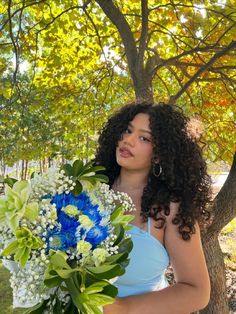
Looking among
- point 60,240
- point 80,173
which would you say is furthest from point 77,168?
point 60,240

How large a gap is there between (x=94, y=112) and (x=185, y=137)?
333 centimetres

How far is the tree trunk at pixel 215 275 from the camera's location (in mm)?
3227

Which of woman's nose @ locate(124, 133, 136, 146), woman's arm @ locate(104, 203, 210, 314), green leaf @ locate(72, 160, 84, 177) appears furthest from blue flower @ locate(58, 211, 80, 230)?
woman's nose @ locate(124, 133, 136, 146)

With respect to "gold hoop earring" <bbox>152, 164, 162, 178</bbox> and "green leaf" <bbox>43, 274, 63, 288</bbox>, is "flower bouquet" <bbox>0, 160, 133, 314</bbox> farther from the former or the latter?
"gold hoop earring" <bbox>152, 164, 162, 178</bbox>

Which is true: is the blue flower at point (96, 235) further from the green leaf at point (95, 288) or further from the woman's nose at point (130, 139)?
the woman's nose at point (130, 139)

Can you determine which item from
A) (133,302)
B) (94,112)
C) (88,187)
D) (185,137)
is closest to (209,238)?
(185,137)

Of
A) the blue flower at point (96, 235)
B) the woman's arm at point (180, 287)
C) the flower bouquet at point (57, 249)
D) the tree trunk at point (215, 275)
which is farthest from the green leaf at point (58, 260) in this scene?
the tree trunk at point (215, 275)

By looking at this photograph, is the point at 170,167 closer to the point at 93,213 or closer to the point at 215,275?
the point at 93,213

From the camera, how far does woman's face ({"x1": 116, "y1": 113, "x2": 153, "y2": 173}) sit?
183 centimetres

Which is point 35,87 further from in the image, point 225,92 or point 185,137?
point 185,137

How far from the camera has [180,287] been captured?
5.27 feet

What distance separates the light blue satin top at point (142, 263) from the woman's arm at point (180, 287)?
0.05 meters

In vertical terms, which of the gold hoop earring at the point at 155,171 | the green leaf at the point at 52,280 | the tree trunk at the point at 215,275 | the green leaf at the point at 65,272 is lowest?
the tree trunk at the point at 215,275

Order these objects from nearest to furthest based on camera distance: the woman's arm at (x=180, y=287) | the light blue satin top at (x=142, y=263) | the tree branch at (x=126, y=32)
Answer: the woman's arm at (x=180, y=287) → the light blue satin top at (x=142, y=263) → the tree branch at (x=126, y=32)
